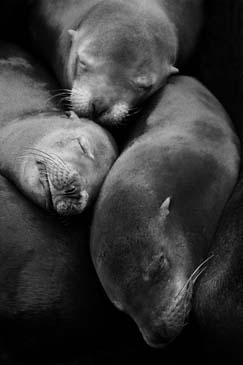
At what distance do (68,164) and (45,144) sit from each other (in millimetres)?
314

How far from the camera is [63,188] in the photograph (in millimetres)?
3943

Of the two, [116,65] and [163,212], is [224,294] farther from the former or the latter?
[116,65]

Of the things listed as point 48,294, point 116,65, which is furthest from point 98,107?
point 48,294

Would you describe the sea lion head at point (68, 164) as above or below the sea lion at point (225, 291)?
below

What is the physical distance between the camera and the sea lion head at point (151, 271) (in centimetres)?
348

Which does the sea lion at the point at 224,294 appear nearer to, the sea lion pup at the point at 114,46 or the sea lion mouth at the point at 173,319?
the sea lion mouth at the point at 173,319

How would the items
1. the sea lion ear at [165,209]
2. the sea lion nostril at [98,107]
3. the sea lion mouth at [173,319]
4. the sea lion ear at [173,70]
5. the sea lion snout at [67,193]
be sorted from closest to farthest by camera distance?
the sea lion mouth at [173,319] → the sea lion ear at [165,209] → the sea lion snout at [67,193] → the sea lion nostril at [98,107] → the sea lion ear at [173,70]

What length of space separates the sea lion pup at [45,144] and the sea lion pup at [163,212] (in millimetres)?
149

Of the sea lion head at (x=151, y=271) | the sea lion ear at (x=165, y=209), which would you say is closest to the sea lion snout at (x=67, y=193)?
the sea lion head at (x=151, y=271)

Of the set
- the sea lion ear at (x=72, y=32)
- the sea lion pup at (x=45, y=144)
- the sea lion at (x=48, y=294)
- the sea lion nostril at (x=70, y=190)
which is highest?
the sea lion ear at (x=72, y=32)

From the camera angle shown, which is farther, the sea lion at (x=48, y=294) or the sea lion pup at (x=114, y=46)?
the sea lion pup at (x=114, y=46)

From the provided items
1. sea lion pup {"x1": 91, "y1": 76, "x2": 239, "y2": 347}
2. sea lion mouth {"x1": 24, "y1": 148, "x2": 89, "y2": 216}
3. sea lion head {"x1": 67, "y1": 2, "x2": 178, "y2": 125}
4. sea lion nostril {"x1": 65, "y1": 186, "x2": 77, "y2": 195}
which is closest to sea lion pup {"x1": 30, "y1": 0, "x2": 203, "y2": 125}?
sea lion head {"x1": 67, "y1": 2, "x2": 178, "y2": 125}

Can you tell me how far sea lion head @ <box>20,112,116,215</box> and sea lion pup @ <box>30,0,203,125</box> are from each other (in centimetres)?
17

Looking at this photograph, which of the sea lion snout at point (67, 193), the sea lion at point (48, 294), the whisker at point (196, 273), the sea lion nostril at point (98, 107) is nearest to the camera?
the whisker at point (196, 273)
